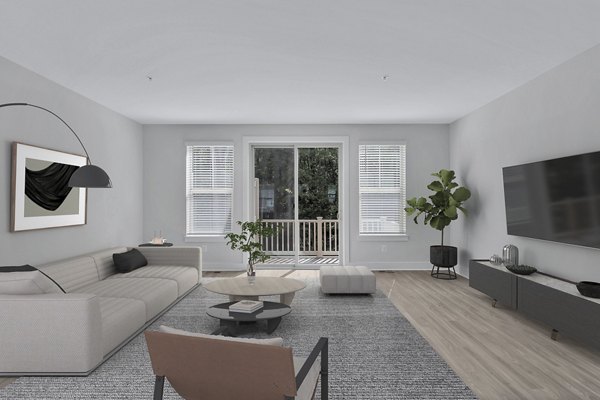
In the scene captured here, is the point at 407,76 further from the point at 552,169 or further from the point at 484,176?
the point at 484,176

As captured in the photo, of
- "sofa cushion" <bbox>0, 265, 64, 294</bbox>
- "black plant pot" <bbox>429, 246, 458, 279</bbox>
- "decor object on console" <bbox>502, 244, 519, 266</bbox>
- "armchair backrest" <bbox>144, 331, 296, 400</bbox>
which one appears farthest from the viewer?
"black plant pot" <bbox>429, 246, 458, 279</bbox>

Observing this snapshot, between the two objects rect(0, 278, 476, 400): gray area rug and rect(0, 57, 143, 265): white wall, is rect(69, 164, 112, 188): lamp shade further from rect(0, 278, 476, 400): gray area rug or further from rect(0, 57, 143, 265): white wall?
rect(0, 278, 476, 400): gray area rug

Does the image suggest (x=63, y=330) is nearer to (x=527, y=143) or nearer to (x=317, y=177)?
(x=527, y=143)

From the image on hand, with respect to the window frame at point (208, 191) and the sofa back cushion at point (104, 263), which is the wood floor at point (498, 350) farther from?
the window frame at point (208, 191)

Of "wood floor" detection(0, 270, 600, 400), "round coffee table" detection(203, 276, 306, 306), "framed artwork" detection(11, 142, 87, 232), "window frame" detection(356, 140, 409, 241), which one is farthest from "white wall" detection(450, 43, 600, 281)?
"framed artwork" detection(11, 142, 87, 232)

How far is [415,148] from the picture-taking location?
7.79m

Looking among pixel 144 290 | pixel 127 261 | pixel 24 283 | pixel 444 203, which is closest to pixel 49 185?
pixel 127 261

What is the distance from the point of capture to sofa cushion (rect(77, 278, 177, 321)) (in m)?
4.26

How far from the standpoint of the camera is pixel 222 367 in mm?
1895

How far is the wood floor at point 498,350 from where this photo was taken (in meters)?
2.91

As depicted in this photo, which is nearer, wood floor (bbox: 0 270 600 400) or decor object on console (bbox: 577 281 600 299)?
wood floor (bbox: 0 270 600 400)

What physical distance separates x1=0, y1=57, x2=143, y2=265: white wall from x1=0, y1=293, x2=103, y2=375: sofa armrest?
1.45 metres

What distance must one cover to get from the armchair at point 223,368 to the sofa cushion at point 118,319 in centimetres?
159

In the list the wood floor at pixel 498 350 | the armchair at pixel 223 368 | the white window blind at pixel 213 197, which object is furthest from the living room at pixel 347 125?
the armchair at pixel 223 368
